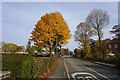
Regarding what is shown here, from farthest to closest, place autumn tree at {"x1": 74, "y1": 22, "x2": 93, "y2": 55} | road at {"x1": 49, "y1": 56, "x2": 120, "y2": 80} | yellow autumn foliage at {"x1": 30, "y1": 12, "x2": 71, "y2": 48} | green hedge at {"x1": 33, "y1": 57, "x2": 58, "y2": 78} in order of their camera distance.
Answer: autumn tree at {"x1": 74, "y1": 22, "x2": 93, "y2": 55}
yellow autumn foliage at {"x1": 30, "y1": 12, "x2": 71, "y2": 48}
road at {"x1": 49, "y1": 56, "x2": 120, "y2": 80}
green hedge at {"x1": 33, "y1": 57, "x2": 58, "y2": 78}

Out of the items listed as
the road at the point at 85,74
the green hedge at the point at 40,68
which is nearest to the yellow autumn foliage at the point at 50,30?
the road at the point at 85,74

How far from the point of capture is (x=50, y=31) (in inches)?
982

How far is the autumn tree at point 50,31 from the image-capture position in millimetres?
24547

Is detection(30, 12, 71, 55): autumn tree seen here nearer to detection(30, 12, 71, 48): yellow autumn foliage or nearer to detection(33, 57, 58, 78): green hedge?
detection(30, 12, 71, 48): yellow autumn foliage

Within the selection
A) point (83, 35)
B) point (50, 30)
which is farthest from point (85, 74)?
point (83, 35)

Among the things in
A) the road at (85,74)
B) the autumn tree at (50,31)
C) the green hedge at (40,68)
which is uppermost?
the autumn tree at (50,31)

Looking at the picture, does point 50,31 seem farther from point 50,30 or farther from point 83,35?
point 83,35

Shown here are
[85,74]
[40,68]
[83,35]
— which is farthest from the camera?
[83,35]

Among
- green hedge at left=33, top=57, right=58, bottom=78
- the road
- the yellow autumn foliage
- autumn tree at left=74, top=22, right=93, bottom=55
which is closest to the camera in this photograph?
green hedge at left=33, top=57, right=58, bottom=78

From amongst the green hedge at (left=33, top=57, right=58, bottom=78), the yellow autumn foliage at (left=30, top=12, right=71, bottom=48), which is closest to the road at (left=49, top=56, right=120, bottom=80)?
the green hedge at (left=33, top=57, right=58, bottom=78)

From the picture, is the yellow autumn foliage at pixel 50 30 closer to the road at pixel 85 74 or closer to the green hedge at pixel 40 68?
the road at pixel 85 74

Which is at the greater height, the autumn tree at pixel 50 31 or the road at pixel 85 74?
the autumn tree at pixel 50 31

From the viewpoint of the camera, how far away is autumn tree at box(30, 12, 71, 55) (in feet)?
80.5

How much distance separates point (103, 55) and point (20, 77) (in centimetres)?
2699
